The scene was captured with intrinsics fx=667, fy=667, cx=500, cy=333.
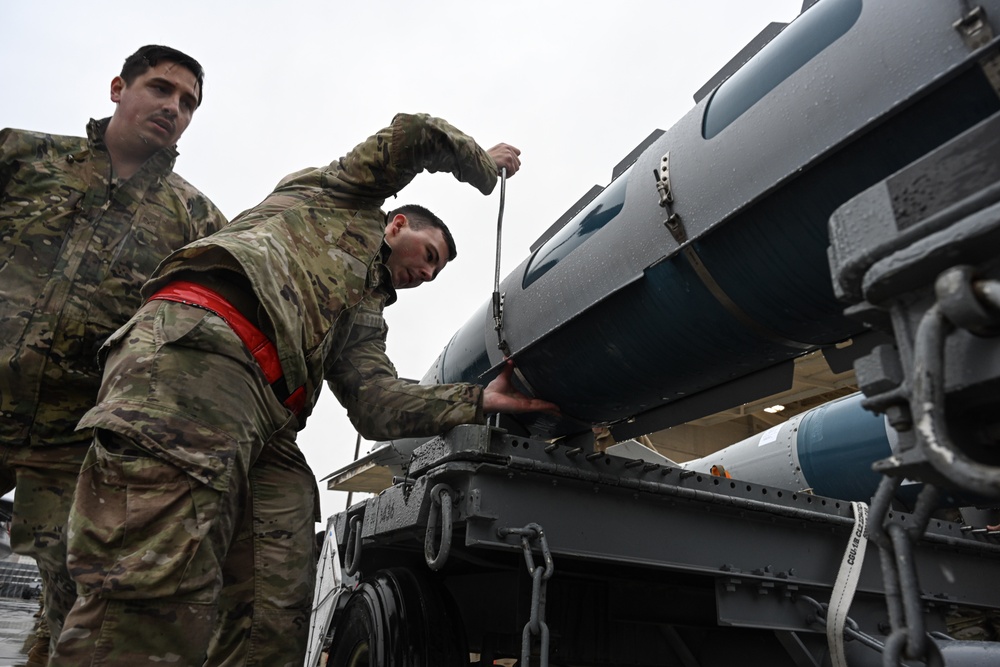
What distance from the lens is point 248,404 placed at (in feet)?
5.75

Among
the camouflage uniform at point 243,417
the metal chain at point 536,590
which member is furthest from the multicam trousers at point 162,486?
the metal chain at point 536,590

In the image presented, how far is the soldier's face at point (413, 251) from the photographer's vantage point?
266 centimetres

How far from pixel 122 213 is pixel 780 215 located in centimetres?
223

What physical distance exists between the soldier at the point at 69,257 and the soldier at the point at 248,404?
52 cm

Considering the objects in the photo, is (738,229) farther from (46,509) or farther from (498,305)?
(46,509)

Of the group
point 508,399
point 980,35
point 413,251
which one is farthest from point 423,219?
point 980,35

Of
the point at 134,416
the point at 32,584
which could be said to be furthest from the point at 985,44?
the point at 32,584

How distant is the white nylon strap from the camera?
201 centimetres

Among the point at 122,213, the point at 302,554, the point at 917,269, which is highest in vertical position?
the point at 122,213

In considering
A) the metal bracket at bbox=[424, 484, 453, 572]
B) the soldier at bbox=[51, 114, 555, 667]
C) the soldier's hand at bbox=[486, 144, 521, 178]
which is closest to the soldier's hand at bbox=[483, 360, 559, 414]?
the soldier at bbox=[51, 114, 555, 667]

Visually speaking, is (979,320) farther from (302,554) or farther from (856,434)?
(856,434)

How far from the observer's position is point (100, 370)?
7.25ft

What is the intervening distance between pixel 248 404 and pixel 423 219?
4.02ft

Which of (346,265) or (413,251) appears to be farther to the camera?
(413,251)
